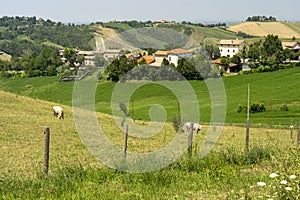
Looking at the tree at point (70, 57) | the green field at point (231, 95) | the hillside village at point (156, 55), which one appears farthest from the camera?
the tree at point (70, 57)

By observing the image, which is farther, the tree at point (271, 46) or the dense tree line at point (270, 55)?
the tree at point (271, 46)

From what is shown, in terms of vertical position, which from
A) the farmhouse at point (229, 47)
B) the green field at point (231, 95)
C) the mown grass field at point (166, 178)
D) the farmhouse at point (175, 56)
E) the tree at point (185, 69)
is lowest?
the green field at point (231, 95)

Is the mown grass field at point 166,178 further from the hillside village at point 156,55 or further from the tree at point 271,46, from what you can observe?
the tree at point 271,46

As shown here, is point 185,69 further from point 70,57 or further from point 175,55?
point 70,57

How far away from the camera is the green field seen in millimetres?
46562

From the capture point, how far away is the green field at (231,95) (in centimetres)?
4656

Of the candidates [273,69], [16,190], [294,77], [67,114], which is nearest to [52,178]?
[16,190]

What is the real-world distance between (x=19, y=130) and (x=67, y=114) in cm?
949

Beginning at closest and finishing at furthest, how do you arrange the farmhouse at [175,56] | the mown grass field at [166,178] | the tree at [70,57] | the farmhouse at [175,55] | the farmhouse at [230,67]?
the mown grass field at [166,178], the farmhouse at [175,56], the farmhouse at [175,55], the farmhouse at [230,67], the tree at [70,57]

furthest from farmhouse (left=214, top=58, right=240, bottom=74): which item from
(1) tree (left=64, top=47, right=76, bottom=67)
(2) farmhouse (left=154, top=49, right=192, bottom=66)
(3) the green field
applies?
(1) tree (left=64, top=47, right=76, bottom=67)

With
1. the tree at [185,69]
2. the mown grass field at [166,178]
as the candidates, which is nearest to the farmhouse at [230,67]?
the tree at [185,69]

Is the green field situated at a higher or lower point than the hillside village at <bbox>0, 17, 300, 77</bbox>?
lower

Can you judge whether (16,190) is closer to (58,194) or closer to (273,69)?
(58,194)

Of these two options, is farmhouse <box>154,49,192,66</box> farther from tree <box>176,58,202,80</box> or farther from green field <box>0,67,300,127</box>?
green field <box>0,67,300,127</box>
